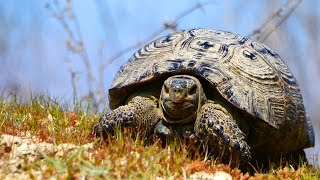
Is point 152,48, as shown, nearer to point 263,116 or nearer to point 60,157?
point 263,116

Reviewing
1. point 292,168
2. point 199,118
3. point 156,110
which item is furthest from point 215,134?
point 292,168

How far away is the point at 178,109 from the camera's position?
6.14 meters

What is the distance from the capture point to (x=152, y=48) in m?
6.86

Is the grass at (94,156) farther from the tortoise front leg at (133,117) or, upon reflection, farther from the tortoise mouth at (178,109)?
the tortoise mouth at (178,109)

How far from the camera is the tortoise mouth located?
6.12 meters

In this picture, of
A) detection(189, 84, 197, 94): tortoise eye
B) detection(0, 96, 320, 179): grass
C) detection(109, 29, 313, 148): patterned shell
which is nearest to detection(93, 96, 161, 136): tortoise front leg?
detection(0, 96, 320, 179): grass

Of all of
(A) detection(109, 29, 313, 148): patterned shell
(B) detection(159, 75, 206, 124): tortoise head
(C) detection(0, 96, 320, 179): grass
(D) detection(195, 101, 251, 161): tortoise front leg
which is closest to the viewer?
(C) detection(0, 96, 320, 179): grass

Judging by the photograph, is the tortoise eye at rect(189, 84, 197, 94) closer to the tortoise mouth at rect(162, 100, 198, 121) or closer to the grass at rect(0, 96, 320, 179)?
the tortoise mouth at rect(162, 100, 198, 121)

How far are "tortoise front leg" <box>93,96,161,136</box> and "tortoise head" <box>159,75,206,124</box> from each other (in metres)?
0.12

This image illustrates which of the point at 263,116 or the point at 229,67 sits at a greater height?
the point at 229,67

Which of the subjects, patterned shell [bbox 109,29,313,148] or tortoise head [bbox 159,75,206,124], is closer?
tortoise head [bbox 159,75,206,124]

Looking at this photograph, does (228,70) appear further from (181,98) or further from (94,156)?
(94,156)

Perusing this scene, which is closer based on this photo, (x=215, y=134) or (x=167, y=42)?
(x=215, y=134)

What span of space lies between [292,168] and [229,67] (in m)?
1.17
